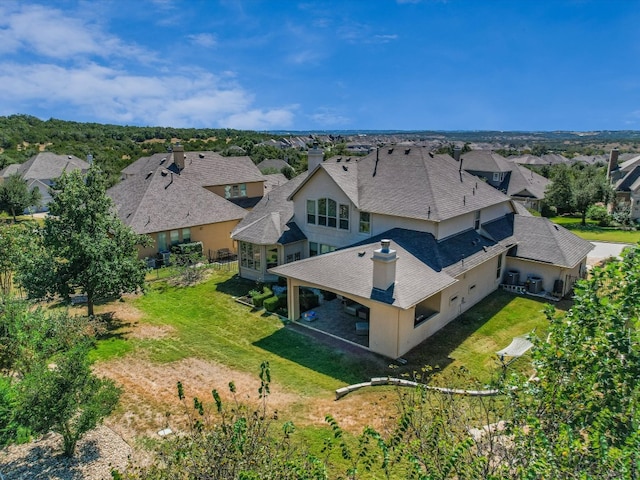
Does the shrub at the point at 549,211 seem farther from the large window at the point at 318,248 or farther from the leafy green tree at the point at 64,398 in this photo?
the leafy green tree at the point at 64,398

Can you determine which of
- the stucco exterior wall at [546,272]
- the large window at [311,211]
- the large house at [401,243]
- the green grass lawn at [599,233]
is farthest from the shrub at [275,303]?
the green grass lawn at [599,233]

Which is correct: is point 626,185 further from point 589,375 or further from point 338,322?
point 589,375

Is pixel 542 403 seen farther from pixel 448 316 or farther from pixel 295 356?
pixel 448 316

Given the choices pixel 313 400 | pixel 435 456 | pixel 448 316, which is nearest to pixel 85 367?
pixel 313 400

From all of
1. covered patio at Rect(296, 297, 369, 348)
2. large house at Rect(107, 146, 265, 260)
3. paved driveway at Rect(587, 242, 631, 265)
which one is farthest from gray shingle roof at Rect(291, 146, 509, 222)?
large house at Rect(107, 146, 265, 260)

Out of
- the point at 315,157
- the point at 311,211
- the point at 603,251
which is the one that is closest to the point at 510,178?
the point at 603,251

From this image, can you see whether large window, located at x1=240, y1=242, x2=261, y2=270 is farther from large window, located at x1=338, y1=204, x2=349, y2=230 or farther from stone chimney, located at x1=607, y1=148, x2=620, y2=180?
stone chimney, located at x1=607, y1=148, x2=620, y2=180
